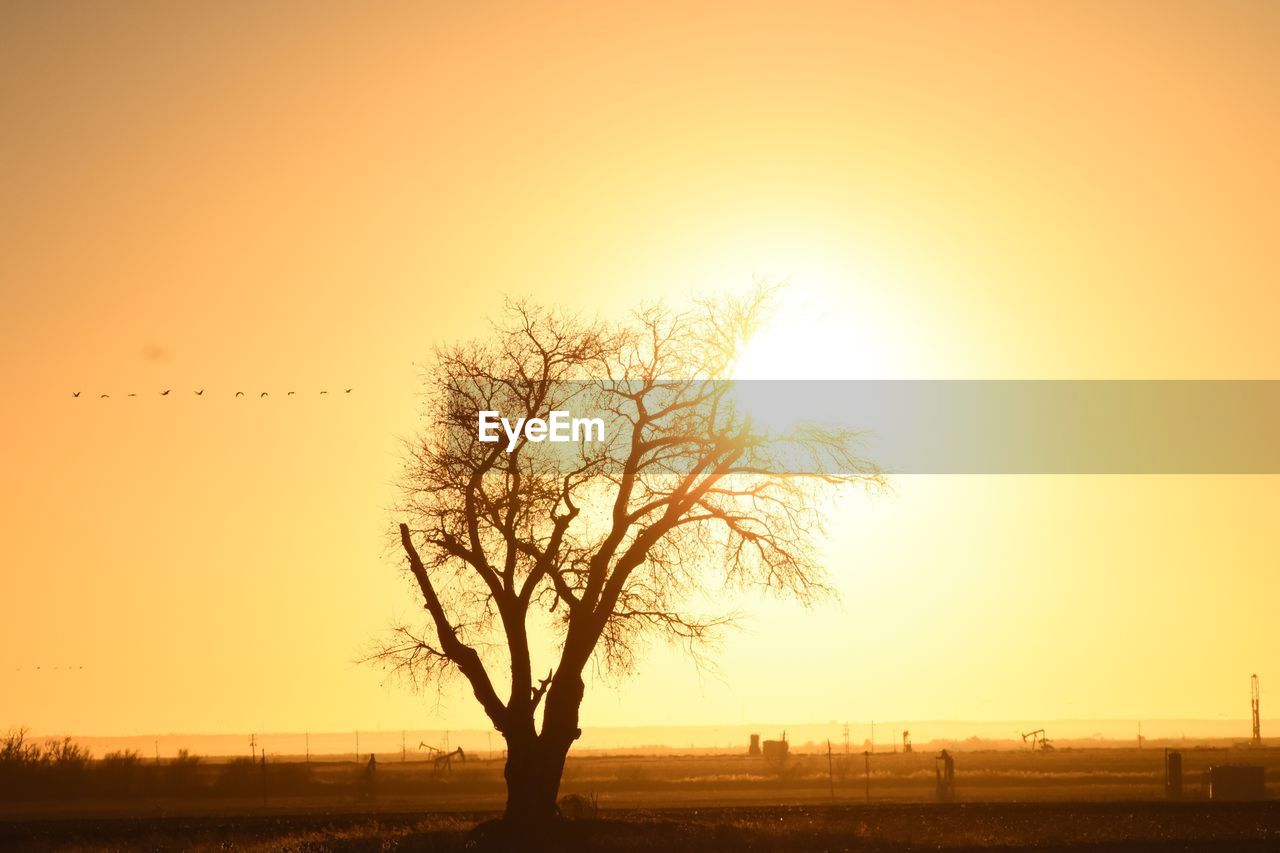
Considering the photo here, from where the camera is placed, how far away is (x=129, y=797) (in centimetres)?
6575

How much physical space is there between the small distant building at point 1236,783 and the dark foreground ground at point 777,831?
8904 millimetres

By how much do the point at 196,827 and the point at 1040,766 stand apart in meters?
56.9

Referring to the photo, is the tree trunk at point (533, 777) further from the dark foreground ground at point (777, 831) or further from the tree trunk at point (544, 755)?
the dark foreground ground at point (777, 831)

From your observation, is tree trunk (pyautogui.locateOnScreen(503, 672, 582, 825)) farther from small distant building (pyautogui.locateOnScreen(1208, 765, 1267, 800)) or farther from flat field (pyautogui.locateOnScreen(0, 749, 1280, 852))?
small distant building (pyautogui.locateOnScreen(1208, 765, 1267, 800))

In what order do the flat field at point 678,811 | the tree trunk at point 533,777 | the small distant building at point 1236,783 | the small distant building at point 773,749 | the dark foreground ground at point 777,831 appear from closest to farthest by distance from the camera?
the dark foreground ground at point 777,831, the flat field at point 678,811, the tree trunk at point 533,777, the small distant building at point 1236,783, the small distant building at point 773,749

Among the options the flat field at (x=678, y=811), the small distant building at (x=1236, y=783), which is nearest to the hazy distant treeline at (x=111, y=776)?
the flat field at (x=678, y=811)

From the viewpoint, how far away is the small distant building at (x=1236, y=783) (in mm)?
50562

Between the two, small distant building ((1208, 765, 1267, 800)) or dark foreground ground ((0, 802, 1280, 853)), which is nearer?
dark foreground ground ((0, 802, 1280, 853))

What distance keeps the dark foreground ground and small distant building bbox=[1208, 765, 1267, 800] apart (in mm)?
8904

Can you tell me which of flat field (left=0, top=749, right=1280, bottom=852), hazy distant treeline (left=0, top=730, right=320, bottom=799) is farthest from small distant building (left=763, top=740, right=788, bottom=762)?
hazy distant treeline (left=0, top=730, right=320, bottom=799)

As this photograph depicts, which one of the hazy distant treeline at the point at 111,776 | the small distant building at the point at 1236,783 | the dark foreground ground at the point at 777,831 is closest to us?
the dark foreground ground at the point at 777,831

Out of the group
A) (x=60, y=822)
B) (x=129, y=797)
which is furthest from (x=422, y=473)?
(x=129, y=797)

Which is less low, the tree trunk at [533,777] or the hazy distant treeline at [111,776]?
the tree trunk at [533,777]

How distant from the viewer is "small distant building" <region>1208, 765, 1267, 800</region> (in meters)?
50.6
